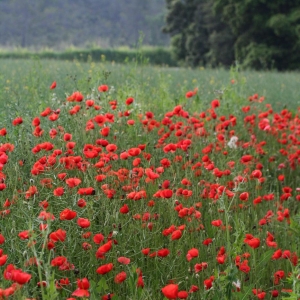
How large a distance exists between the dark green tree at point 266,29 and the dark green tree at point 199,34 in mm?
1898

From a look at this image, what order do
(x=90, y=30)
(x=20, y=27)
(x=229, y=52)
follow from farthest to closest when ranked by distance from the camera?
(x=90, y=30) → (x=20, y=27) → (x=229, y=52)

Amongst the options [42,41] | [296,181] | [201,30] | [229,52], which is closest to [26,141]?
[296,181]

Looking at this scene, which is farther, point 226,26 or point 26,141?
point 226,26

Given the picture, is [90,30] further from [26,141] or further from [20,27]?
[26,141]

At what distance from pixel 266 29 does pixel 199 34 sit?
4.68 metres

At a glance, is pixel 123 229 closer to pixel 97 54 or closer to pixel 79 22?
pixel 97 54

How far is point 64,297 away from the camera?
2627 millimetres

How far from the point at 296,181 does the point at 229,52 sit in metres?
18.5

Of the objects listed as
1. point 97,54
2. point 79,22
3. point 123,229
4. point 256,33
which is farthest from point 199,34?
point 79,22

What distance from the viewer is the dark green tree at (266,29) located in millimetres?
19859

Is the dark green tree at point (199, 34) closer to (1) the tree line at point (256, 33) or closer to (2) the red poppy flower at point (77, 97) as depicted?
(1) the tree line at point (256, 33)

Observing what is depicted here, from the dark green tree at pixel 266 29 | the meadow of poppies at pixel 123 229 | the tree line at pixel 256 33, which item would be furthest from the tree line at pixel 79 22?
the meadow of poppies at pixel 123 229

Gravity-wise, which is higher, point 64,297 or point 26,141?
point 26,141

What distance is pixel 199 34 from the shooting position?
24.9 meters
